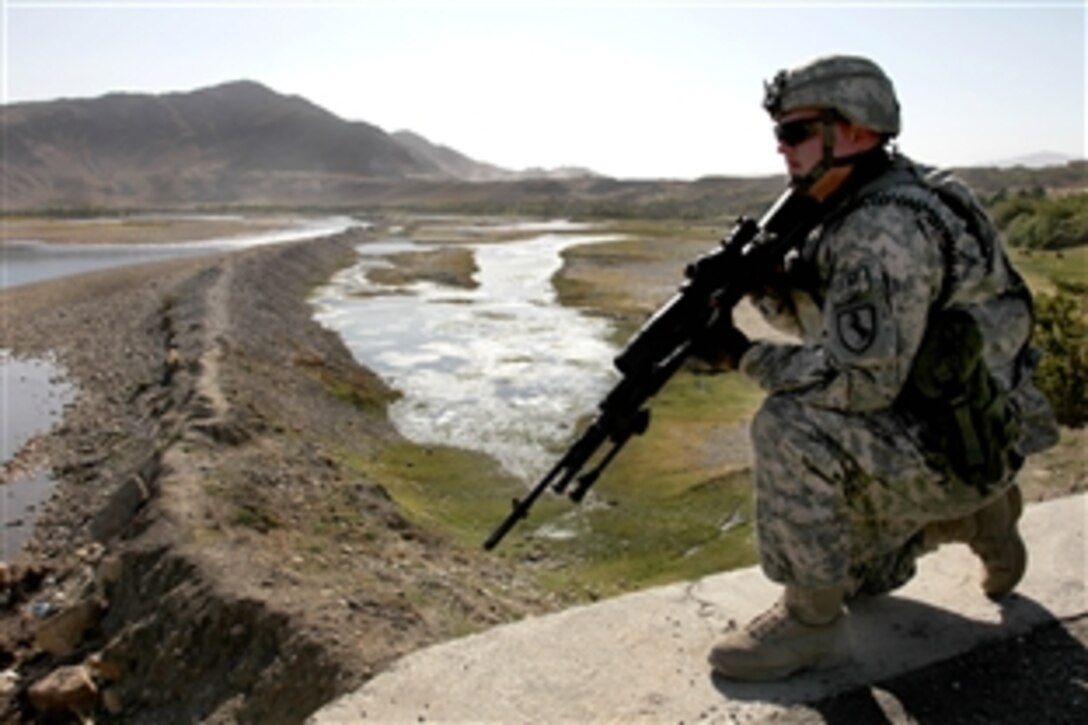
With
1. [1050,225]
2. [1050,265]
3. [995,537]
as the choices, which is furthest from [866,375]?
[1050,225]

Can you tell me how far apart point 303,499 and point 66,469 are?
7.17 metres

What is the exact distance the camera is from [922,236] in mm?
4156

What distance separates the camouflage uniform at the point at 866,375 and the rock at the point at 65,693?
19.5 feet

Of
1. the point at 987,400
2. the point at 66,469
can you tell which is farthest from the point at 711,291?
the point at 66,469

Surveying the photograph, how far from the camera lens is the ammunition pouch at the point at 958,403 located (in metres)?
4.26

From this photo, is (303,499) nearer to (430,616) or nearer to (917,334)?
(430,616)

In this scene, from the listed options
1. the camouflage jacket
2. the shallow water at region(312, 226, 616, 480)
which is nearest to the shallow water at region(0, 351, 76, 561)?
the shallow water at region(312, 226, 616, 480)

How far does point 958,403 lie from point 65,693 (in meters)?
7.00

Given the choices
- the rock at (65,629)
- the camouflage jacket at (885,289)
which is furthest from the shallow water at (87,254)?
the camouflage jacket at (885,289)

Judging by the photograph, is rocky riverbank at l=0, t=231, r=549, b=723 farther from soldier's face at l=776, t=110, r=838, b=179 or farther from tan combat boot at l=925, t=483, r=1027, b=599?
soldier's face at l=776, t=110, r=838, b=179

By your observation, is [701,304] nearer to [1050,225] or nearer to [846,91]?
[846,91]

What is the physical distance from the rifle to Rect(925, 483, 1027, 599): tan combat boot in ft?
4.97

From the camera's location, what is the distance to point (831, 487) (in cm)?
443

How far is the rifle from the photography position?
15.3ft
